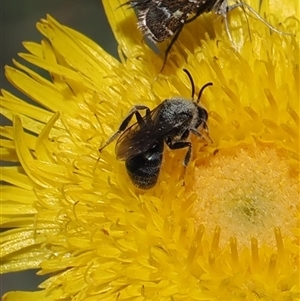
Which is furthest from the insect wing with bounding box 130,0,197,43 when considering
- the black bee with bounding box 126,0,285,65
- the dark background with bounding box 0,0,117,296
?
→ the dark background with bounding box 0,0,117,296

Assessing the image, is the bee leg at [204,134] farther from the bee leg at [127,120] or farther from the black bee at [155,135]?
the bee leg at [127,120]

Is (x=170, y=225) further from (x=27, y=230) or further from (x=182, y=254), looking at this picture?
(x=27, y=230)

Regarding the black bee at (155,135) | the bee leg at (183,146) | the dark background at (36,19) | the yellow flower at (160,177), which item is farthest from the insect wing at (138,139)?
the dark background at (36,19)

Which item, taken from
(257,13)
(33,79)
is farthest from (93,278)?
(257,13)

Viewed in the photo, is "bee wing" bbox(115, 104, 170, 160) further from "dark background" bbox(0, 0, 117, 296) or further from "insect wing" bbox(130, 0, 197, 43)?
"dark background" bbox(0, 0, 117, 296)

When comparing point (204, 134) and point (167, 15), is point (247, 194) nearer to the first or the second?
point (204, 134)
